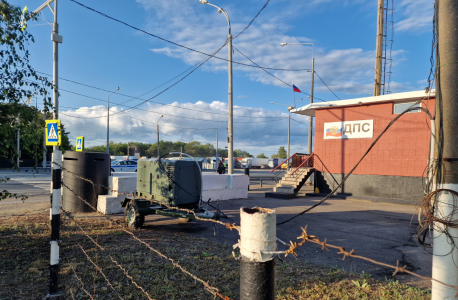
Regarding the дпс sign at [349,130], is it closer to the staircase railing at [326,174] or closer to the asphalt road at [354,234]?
the staircase railing at [326,174]

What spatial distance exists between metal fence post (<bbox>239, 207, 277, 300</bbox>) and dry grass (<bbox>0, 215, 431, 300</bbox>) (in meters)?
2.65

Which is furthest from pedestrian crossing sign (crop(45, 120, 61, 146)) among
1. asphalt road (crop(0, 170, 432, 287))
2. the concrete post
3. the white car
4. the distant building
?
the white car

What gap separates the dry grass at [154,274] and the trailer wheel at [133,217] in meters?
1.15

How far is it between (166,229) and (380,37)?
15.8 metres

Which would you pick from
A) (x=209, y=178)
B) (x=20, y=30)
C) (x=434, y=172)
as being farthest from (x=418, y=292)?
(x=209, y=178)

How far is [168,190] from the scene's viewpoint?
823 centimetres

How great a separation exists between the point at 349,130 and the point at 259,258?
17.0 meters

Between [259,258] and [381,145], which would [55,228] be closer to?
[259,258]

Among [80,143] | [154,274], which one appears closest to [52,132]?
[154,274]

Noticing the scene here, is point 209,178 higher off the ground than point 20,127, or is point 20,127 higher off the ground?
point 20,127

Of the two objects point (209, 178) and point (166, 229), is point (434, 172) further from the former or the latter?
point (209, 178)

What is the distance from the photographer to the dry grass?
4.08 meters

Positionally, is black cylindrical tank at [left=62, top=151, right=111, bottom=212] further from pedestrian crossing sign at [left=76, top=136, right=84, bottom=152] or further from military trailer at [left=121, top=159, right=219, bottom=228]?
military trailer at [left=121, top=159, right=219, bottom=228]

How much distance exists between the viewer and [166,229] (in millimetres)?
8352
